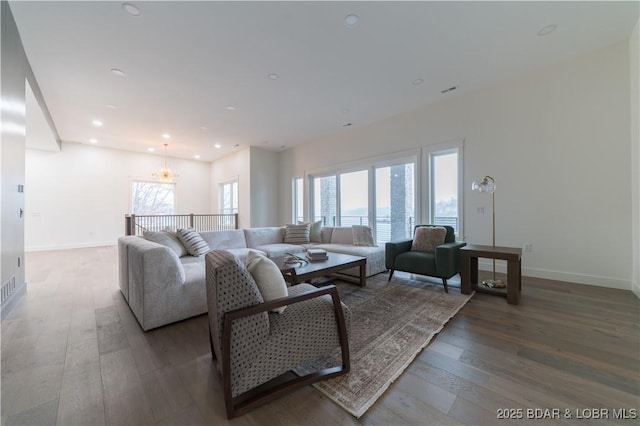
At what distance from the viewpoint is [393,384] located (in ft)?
4.77

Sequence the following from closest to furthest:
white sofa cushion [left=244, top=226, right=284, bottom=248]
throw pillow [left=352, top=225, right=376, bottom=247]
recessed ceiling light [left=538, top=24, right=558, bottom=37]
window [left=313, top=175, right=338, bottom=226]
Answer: recessed ceiling light [left=538, top=24, right=558, bottom=37], throw pillow [left=352, top=225, right=376, bottom=247], white sofa cushion [left=244, top=226, right=284, bottom=248], window [left=313, top=175, right=338, bottom=226]

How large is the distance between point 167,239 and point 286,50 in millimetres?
2937

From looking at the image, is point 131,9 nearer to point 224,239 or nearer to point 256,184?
point 224,239

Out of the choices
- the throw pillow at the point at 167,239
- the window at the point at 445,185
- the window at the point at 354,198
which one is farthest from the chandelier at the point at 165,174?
the window at the point at 445,185

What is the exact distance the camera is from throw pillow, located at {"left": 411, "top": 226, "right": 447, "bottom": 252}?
3.47 metres

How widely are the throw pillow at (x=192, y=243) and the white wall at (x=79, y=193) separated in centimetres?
565

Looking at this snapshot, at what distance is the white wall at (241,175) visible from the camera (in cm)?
711

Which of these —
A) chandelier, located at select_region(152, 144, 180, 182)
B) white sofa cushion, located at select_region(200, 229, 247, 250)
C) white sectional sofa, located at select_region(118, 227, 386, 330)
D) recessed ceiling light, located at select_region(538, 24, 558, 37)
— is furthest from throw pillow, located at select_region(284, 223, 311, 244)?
chandelier, located at select_region(152, 144, 180, 182)

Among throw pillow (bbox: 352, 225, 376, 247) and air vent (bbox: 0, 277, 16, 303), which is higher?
throw pillow (bbox: 352, 225, 376, 247)

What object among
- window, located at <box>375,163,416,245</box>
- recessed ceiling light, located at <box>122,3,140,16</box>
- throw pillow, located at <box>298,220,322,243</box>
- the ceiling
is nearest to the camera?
recessed ceiling light, located at <box>122,3,140,16</box>

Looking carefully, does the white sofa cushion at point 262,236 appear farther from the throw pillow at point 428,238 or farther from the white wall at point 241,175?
the throw pillow at point 428,238

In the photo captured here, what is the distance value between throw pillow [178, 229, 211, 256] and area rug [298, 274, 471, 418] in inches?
80.5

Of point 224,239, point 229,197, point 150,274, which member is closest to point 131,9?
point 150,274

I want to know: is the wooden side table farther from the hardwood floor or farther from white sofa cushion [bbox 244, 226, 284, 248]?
white sofa cushion [bbox 244, 226, 284, 248]
